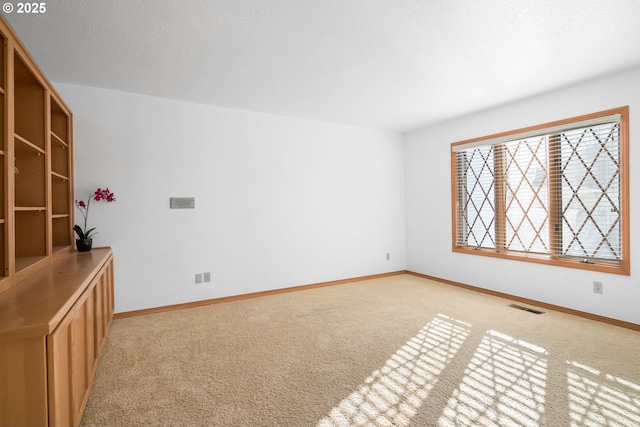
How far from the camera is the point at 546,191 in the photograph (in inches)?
136

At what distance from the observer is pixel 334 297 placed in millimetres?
3902

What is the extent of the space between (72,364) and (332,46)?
2439mm

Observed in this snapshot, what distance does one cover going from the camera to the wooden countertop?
1107 millimetres

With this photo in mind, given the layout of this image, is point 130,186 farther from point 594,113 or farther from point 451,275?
point 594,113

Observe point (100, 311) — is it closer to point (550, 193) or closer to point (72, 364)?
point (72, 364)

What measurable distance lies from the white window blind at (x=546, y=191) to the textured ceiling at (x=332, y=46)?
584mm

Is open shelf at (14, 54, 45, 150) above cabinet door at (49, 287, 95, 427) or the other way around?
above

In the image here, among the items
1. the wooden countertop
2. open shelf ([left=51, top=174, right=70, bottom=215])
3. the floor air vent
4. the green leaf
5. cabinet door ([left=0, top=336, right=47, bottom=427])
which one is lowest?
the floor air vent

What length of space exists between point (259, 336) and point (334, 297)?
1373mm

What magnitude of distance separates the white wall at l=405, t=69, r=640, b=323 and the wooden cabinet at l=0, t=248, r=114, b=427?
4049 mm

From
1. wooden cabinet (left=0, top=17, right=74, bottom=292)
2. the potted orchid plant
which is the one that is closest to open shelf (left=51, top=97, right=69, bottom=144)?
wooden cabinet (left=0, top=17, right=74, bottom=292)

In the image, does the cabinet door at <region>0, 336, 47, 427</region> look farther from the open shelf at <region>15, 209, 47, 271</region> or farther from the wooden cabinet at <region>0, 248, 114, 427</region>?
the open shelf at <region>15, 209, 47, 271</region>

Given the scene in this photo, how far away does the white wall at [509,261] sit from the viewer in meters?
2.82

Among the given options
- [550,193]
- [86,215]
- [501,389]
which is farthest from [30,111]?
[550,193]
